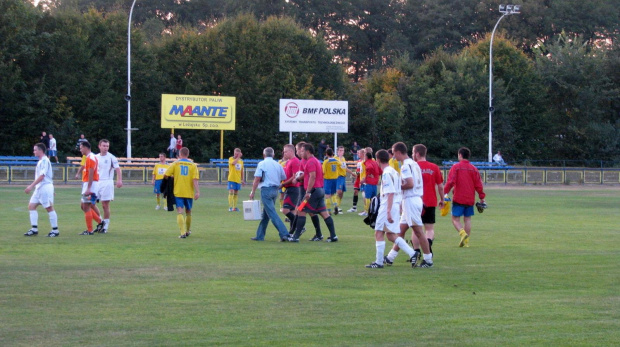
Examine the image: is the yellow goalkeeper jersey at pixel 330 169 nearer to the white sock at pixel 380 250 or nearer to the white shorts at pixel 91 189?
the white shorts at pixel 91 189

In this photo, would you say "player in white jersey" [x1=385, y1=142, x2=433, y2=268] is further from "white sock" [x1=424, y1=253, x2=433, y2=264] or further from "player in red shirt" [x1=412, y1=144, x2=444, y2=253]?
"player in red shirt" [x1=412, y1=144, x2=444, y2=253]

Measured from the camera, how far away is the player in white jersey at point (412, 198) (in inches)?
481

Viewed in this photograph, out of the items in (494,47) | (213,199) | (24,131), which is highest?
(494,47)

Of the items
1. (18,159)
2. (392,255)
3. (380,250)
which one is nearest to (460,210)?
(392,255)

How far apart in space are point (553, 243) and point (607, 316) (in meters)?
7.62

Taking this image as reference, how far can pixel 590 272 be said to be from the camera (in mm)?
11961

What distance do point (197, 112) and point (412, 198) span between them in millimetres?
39575

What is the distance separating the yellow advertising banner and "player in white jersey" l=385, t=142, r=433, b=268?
38.9 metres

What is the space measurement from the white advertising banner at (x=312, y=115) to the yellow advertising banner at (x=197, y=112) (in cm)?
343

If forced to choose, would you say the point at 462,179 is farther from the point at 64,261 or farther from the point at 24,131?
the point at 24,131

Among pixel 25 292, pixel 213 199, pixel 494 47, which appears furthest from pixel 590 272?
pixel 494 47

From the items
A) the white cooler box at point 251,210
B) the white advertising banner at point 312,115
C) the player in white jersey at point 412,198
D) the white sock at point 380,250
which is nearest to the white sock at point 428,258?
the player in white jersey at point 412,198

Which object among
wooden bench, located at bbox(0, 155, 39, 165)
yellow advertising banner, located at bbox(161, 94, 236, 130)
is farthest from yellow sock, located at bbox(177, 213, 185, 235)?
yellow advertising banner, located at bbox(161, 94, 236, 130)

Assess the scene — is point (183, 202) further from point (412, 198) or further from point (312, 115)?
point (312, 115)
